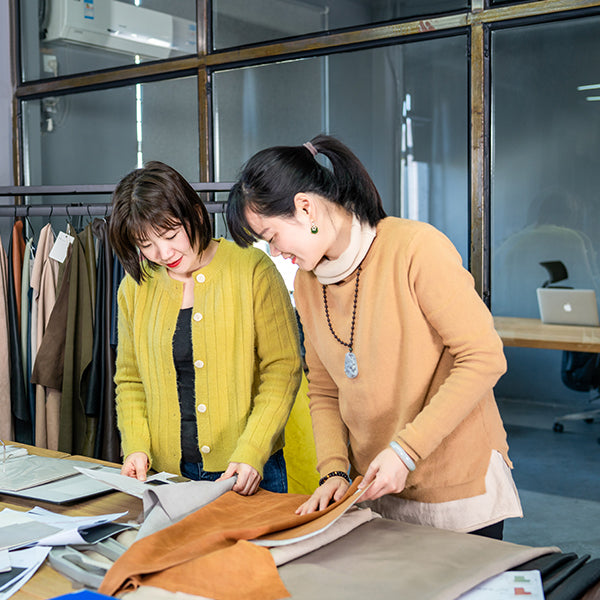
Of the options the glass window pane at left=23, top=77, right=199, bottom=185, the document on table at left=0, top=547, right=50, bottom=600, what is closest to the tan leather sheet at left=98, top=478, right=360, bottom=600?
the document on table at left=0, top=547, right=50, bottom=600

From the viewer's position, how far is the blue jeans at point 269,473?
1.82 meters

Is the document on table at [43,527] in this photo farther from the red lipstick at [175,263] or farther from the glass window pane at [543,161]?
the glass window pane at [543,161]

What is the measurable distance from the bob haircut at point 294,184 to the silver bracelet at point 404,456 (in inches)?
17.2

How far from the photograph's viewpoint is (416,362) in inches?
57.4

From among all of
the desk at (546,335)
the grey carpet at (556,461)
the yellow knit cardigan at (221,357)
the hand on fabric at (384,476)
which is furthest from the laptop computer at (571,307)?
the hand on fabric at (384,476)

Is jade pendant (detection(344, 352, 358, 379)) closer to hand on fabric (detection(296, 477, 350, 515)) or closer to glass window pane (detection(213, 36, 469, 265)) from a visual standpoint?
hand on fabric (detection(296, 477, 350, 515))

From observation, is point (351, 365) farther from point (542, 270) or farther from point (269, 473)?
point (542, 270)

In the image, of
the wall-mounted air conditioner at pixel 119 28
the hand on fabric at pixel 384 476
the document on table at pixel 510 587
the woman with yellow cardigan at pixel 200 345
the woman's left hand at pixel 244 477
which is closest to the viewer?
the document on table at pixel 510 587

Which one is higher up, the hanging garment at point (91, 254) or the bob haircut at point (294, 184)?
the bob haircut at point (294, 184)

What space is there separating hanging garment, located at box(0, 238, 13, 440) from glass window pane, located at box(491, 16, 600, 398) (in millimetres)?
2031

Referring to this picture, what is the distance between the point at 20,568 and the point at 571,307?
2.25 metres

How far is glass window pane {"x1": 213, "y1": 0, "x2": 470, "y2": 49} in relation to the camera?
3092mm

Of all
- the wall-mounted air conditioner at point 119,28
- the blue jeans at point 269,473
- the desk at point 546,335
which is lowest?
the blue jeans at point 269,473

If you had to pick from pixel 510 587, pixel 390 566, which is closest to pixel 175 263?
pixel 390 566
